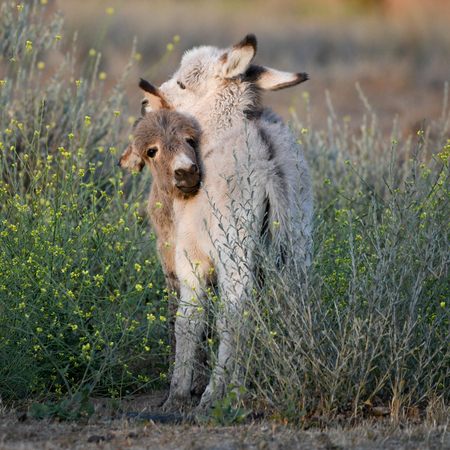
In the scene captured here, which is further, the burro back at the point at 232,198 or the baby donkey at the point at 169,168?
the baby donkey at the point at 169,168

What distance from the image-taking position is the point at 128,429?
312 centimetres

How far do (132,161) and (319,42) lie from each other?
21.4 meters

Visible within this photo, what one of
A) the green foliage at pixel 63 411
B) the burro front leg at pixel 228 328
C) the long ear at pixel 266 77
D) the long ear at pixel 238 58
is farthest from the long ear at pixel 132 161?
the green foliage at pixel 63 411

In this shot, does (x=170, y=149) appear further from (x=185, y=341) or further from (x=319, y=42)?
(x=319, y=42)

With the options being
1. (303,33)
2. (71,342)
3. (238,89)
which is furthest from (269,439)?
(303,33)

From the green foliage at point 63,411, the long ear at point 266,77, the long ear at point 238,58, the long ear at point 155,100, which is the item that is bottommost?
the green foliage at point 63,411

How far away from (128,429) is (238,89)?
2326mm

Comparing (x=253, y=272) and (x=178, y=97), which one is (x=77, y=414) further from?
(x=178, y=97)

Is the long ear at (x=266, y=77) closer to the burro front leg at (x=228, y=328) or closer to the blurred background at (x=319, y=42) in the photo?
the burro front leg at (x=228, y=328)

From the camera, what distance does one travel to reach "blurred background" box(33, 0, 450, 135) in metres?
19.4

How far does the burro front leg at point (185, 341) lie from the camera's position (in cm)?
378

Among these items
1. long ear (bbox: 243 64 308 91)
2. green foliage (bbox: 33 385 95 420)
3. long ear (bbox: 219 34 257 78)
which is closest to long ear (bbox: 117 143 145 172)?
long ear (bbox: 219 34 257 78)

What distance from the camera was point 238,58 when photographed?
13.1 ft

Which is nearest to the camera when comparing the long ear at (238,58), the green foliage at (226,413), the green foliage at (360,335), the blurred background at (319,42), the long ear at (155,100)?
the green foliage at (226,413)
